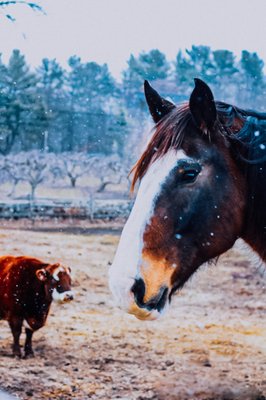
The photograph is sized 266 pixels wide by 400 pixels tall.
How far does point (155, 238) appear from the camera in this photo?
2.62ft

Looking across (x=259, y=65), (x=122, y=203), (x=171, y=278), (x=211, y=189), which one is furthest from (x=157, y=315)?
(x=122, y=203)

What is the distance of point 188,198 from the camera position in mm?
816

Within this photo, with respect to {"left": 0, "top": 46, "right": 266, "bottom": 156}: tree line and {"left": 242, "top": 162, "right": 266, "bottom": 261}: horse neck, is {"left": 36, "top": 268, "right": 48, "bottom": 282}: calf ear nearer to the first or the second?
{"left": 0, "top": 46, "right": 266, "bottom": 156}: tree line

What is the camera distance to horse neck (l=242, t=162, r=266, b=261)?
87 cm

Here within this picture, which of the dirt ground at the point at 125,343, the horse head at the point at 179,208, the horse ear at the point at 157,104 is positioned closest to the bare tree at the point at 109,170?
the dirt ground at the point at 125,343

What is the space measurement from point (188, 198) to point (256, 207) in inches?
6.1

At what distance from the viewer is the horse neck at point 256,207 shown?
A: 873 mm

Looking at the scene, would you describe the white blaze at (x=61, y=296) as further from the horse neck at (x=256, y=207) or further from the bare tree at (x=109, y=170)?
the horse neck at (x=256, y=207)

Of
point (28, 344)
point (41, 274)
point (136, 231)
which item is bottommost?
point (28, 344)

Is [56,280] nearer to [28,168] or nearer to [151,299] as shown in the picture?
[28,168]

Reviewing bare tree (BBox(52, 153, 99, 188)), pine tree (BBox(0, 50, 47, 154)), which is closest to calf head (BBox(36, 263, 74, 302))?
bare tree (BBox(52, 153, 99, 188))

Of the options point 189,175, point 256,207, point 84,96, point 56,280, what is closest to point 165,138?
point 189,175

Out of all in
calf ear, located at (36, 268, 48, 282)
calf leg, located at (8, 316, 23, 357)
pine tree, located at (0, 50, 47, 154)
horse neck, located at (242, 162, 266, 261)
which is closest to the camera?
horse neck, located at (242, 162, 266, 261)

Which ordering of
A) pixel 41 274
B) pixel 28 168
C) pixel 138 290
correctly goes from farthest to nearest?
pixel 28 168
pixel 41 274
pixel 138 290
